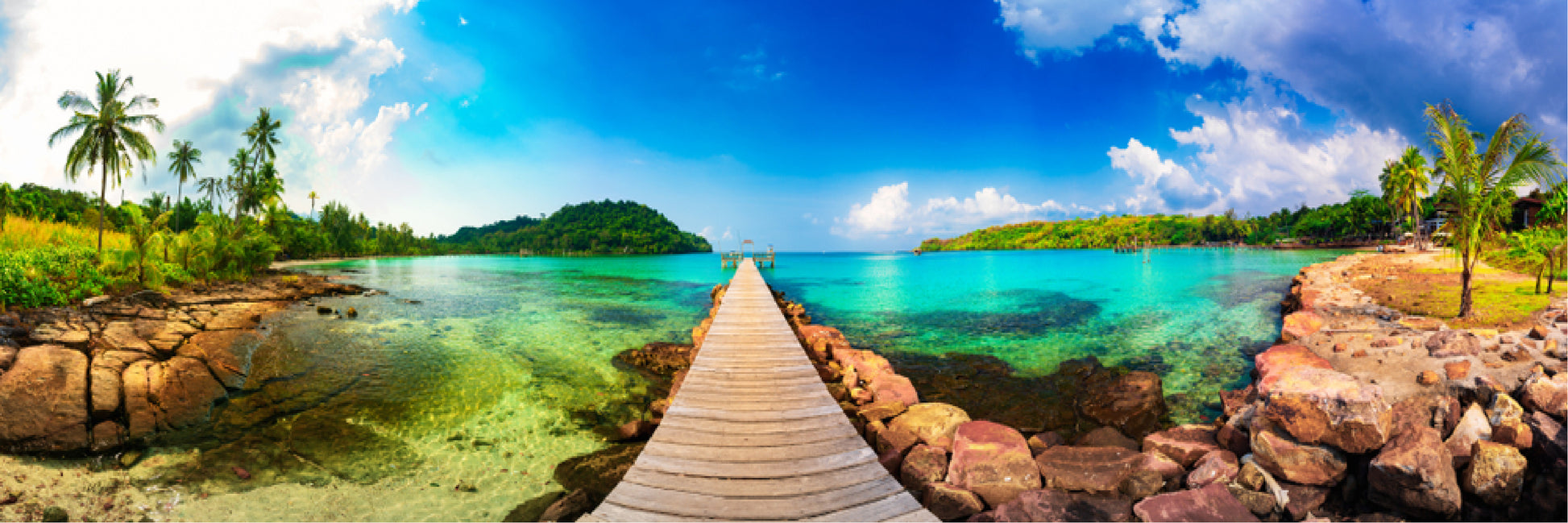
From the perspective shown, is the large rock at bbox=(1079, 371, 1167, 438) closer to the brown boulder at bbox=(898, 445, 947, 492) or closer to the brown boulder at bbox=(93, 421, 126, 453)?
the brown boulder at bbox=(898, 445, 947, 492)

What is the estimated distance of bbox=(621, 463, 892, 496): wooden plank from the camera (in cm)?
388

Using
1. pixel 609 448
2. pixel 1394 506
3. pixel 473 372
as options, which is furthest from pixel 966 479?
pixel 473 372

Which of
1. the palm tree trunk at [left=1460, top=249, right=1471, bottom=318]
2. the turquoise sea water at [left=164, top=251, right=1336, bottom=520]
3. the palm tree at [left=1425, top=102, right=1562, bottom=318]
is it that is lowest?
the turquoise sea water at [left=164, top=251, right=1336, bottom=520]

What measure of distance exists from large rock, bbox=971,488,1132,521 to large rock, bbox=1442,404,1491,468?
267 cm

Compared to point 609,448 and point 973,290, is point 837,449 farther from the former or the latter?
point 973,290

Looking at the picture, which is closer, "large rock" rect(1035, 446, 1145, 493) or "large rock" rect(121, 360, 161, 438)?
"large rock" rect(1035, 446, 1145, 493)

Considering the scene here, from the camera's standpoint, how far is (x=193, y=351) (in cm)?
807

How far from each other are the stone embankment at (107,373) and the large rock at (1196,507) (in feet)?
33.7

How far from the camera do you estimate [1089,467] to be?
14.5ft

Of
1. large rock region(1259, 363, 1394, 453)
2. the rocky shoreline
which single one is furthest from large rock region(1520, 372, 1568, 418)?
large rock region(1259, 363, 1394, 453)

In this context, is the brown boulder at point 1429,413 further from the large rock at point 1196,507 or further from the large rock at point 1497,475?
the large rock at point 1196,507

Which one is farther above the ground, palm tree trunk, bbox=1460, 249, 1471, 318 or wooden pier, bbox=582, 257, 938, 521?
palm tree trunk, bbox=1460, 249, 1471, 318

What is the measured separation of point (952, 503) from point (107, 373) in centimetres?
1006

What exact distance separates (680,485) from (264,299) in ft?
66.7
